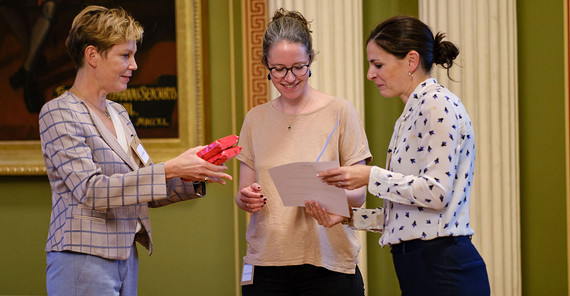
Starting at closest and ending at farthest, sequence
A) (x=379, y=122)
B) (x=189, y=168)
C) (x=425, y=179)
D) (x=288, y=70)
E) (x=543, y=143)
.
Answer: (x=425, y=179) < (x=189, y=168) < (x=288, y=70) < (x=543, y=143) < (x=379, y=122)

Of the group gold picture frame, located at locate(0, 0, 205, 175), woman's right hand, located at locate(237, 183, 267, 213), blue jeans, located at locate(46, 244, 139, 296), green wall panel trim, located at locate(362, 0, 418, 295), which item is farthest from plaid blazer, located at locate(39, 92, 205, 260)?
green wall panel trim, located at locate(362, 0, 418, 295)

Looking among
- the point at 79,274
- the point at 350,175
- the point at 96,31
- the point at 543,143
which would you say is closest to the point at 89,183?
the point at 79,274

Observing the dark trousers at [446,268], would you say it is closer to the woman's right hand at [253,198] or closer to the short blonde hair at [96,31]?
the woman's right hand at [253,198]

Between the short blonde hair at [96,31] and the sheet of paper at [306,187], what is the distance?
0.74 meters

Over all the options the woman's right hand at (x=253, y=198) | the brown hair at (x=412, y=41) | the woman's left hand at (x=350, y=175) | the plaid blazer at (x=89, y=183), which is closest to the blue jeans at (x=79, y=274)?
the plaid blazer at (x=89, y=183)

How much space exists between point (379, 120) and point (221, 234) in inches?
54.4

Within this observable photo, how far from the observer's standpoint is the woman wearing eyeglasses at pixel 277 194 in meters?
2.27

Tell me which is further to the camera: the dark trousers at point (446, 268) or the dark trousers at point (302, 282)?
the dark trousers at point (302, 282)

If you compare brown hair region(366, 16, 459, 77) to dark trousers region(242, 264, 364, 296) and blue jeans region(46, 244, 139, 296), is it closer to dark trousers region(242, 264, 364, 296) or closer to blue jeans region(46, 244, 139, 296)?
dark trousers region(242, 264, 364, 296)

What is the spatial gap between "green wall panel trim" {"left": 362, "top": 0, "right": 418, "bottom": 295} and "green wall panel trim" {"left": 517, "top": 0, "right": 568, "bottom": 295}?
782 millimetres

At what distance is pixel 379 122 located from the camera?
409cm

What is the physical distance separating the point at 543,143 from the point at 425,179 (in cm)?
240

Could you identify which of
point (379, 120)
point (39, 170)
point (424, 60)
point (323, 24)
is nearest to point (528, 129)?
point (379, 120)

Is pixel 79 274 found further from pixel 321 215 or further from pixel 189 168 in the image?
pixel 321 215
